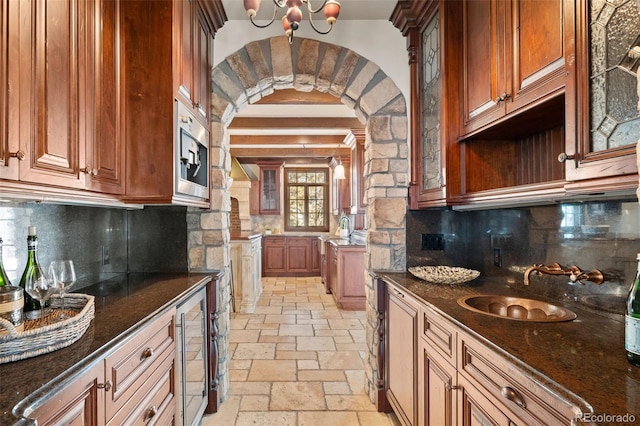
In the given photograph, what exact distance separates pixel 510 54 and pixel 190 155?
1.74 m

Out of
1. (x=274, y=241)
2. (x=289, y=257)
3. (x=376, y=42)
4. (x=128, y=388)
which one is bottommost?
(x=289, y=257)

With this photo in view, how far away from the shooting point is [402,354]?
2035mm

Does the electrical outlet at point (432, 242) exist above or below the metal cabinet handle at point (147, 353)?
above

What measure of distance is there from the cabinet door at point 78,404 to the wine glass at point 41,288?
392 millimetres

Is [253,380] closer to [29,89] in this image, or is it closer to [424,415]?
[424,415]

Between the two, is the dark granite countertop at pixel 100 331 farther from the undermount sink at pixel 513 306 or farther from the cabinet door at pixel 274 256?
the cabinet door at pixel 274 256

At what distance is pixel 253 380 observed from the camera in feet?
9.20

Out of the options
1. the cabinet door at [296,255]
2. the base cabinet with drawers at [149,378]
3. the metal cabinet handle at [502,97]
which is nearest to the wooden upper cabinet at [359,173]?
the cabinet door at [296,255]

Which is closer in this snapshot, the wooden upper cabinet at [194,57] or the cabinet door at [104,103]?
the cabinet door at [104,103]

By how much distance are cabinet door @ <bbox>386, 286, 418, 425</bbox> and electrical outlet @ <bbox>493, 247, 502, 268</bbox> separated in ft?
2.19

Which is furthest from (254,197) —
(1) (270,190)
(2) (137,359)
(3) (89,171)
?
(2) (137,359)

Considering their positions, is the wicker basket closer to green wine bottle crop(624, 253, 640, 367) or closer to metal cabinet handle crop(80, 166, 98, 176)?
metal cabinet handle crop(80, 166, 98, 176)

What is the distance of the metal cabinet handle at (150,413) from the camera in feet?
4.51

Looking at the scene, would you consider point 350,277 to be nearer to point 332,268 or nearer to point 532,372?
point 332,268
